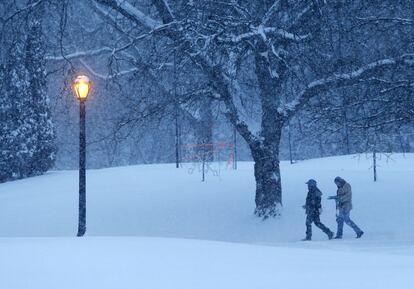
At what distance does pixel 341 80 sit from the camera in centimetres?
1359

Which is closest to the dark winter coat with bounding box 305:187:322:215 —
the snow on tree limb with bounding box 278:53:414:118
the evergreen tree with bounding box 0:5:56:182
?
the snow on tree limb with bounding box 278:53:414:118

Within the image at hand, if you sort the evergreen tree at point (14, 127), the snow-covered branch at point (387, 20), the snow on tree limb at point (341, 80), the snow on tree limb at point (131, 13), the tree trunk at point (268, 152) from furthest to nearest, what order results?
the evergreen tree at point (14, 127)
the tree trunk at point (268, 152)
the snow on tree limb at point (131, 13)
the snow on tree limb at point (341, 80)
the snow-covered branch at point (387, 20)

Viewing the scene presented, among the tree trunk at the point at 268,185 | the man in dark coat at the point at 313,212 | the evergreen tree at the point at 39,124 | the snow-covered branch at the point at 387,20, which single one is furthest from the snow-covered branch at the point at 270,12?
the evergreen tree at the point at 39,124

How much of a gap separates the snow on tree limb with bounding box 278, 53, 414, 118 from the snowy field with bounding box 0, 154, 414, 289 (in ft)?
9.30

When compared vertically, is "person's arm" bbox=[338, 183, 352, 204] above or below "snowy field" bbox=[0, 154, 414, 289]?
above

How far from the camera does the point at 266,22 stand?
1319cm

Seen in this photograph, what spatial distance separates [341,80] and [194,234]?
5180 millimetres

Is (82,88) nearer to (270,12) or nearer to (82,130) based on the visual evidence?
(82,130)

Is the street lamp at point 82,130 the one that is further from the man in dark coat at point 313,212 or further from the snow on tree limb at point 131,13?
the man in dark coat at point 313,212

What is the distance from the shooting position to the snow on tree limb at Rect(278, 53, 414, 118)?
519 inches

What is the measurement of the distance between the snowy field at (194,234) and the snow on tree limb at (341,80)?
2.84 meters

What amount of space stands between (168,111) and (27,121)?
11419 millimetres

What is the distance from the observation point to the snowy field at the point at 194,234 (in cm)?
515

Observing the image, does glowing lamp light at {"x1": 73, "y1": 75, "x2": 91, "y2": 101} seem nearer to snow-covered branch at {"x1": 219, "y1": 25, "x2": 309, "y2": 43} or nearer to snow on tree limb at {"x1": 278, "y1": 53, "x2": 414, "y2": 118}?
snow-covered branch at {"x1": 219, "y1": 25, "x2": 309, "y2": 43}
